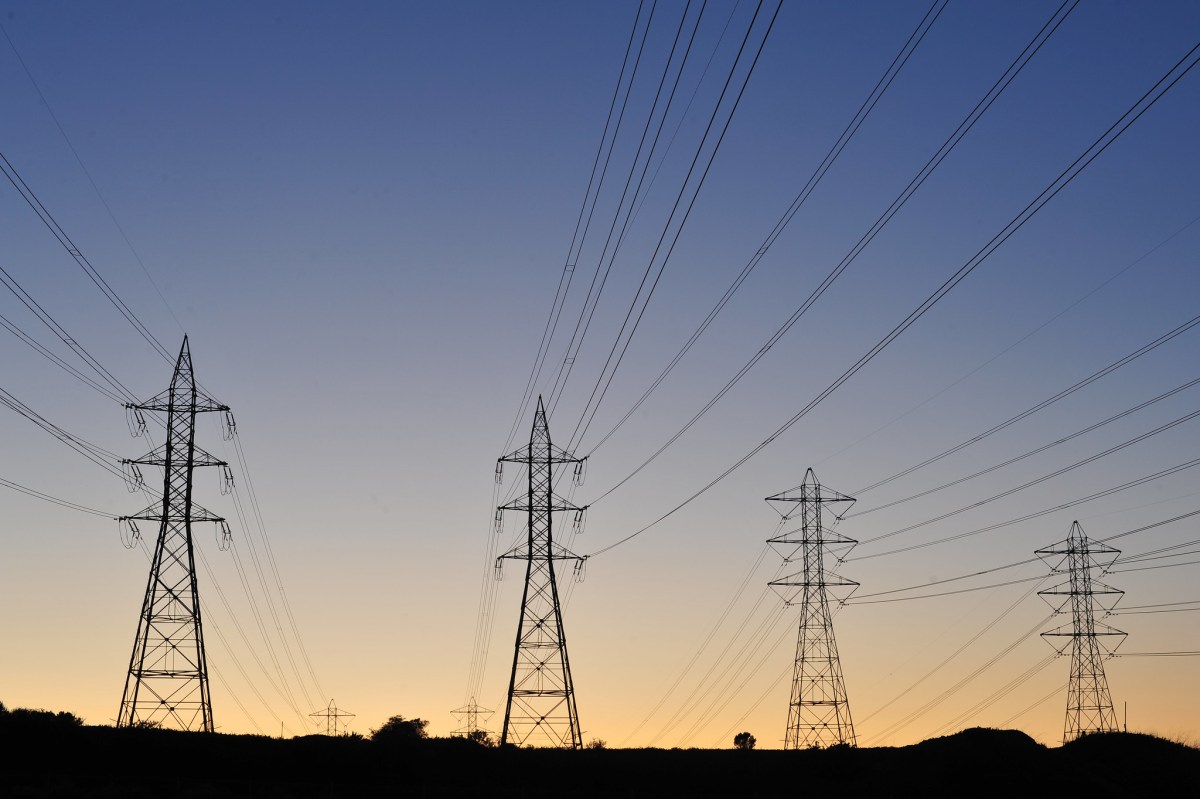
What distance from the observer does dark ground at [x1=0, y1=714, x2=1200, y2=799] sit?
184 feet

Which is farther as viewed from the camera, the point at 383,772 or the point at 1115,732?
the point at 1115,732

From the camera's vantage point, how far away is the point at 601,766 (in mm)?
62125

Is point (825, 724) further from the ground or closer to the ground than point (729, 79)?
closer to the ground

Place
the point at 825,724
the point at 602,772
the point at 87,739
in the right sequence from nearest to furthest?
the point at 87,739, the point at 602,772, the point at 825,724

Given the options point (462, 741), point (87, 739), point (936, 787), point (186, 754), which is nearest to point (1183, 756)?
point (936, 787)

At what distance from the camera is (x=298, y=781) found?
58094 mm

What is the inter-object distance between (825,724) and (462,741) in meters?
18.4

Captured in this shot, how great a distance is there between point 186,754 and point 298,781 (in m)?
5.25

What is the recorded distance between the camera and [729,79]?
24547 mm

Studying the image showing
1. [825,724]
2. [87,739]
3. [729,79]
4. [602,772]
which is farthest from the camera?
[825,724]

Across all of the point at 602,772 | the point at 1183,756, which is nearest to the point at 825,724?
the point at 602,772

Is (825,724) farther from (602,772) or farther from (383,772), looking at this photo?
(383,772)

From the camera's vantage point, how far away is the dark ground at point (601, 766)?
2208 inches

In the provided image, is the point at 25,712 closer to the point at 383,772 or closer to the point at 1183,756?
the point at 383,772
